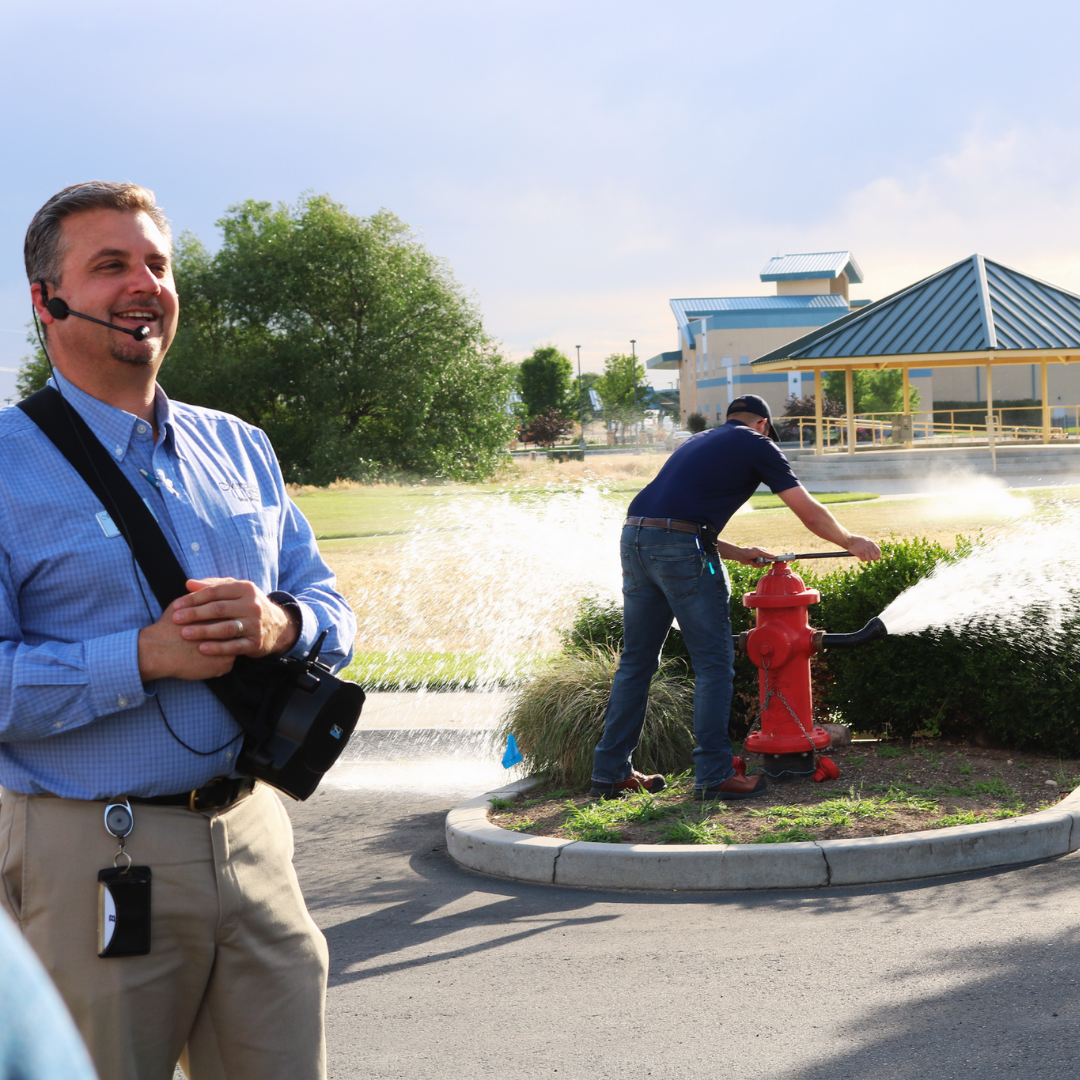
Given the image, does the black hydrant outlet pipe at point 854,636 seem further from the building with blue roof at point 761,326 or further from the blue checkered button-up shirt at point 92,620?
the building with blue roof at point 761,326

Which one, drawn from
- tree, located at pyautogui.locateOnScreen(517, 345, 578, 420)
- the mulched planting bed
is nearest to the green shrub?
the mulched planting bed

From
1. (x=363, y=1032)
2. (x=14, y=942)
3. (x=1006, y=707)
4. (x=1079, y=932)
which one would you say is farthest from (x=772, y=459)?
(x=14, y=942)

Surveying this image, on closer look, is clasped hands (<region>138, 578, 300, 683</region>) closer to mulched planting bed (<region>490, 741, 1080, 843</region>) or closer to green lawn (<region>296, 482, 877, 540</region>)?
mulched planting bed (<region>490, 741, 1080, 843</region>)

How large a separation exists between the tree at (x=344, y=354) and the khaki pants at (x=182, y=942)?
2993cm

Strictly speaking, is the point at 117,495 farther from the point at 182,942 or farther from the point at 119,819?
the point at 182,942

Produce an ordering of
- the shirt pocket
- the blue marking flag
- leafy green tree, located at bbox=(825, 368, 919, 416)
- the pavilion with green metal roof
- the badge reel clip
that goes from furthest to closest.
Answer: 1. leafy green tree, located at bbox=(825, 368, 919, 416)
2. the pavilion with green metal roof
3. the blue marking flag
4. the shirt pocket
5. the badge reel clip

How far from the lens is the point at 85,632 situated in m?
1.89

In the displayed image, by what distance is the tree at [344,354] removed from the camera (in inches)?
1276

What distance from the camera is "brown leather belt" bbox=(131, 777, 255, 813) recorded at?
189cm

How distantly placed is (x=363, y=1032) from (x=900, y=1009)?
5.26ft

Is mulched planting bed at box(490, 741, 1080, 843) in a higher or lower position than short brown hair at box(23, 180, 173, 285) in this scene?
lower

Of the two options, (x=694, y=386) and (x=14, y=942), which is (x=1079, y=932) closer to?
(x=14, y=942)

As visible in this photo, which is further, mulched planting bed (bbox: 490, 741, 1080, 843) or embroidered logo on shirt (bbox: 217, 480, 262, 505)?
mulched planting bed (bbox: 490, 741, 1080, 843)

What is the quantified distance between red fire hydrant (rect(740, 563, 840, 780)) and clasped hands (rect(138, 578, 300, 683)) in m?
4.09
